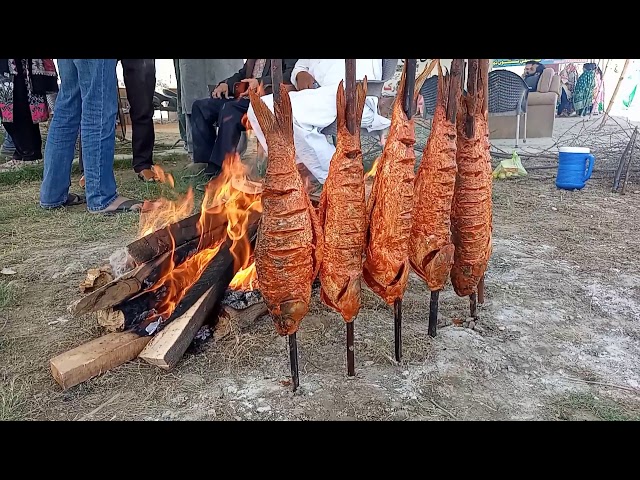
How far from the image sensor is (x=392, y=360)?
2.51 meters

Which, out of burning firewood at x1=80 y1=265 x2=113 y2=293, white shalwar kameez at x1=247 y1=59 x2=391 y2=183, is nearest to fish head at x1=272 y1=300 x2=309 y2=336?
burning firewood at x1=80 y1=265 x2=113 y2=293

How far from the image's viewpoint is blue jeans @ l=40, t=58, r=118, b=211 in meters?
4.72

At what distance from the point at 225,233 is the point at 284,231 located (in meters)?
1.51

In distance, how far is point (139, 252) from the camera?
2.80 metres

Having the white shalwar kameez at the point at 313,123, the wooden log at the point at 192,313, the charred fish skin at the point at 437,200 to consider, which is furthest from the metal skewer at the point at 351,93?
the white shalwar kameez at the point at 313,123

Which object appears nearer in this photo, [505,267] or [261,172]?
[505,267]

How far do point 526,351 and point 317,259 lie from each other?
134 centimetres

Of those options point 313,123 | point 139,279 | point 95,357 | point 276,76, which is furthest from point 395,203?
point 313,123

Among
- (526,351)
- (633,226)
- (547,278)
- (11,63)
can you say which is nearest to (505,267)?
(547,278)

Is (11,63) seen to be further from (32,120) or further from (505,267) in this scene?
(505,267)

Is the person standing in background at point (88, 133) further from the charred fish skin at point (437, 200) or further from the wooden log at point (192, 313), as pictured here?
the charred fish skin at point (437, 200)

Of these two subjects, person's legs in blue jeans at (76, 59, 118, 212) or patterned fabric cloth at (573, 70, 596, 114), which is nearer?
person's legs in blue jeans at (76, 59, 118, 212)

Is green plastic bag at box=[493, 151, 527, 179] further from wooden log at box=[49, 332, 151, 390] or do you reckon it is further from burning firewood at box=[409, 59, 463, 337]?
wooden log at box=[49, 332, 151, 390]

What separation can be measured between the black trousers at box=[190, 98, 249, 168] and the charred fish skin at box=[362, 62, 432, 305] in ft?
12.9
